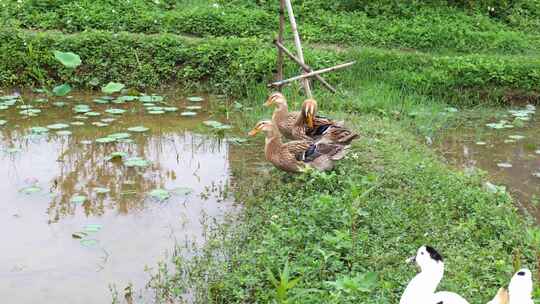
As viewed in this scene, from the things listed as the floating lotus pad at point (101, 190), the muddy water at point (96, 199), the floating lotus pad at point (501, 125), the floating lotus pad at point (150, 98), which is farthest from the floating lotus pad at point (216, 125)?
the floating lotus pad at point (501, 125)

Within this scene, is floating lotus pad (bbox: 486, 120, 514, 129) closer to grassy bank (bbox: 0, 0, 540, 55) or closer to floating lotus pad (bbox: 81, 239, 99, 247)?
grassy bank (bbox: 0, 0, 540, 55)

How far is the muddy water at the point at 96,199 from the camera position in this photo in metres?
5.20

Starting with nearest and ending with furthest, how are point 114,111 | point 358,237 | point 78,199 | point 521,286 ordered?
1. point 521,286
2. point 358,237
3. point 78,199
4. point 114,111

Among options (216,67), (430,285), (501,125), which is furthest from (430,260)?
(216,67)

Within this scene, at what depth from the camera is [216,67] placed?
1014cm

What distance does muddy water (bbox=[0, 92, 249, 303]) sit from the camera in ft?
17.0

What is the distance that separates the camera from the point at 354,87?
993cm

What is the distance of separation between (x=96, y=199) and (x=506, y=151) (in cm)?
459

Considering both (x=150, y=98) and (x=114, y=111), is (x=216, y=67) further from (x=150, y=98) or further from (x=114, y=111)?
(x=114, y=111)

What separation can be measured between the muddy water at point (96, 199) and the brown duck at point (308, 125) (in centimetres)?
71

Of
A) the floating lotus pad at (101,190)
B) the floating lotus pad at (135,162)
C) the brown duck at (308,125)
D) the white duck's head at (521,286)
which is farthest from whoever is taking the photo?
the floating lotus pad at (135,162)

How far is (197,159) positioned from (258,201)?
1512mm

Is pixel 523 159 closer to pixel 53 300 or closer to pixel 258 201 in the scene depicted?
pixel 258 201

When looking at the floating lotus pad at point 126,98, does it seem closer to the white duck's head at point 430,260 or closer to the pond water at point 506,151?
the pond water at point 506,151
